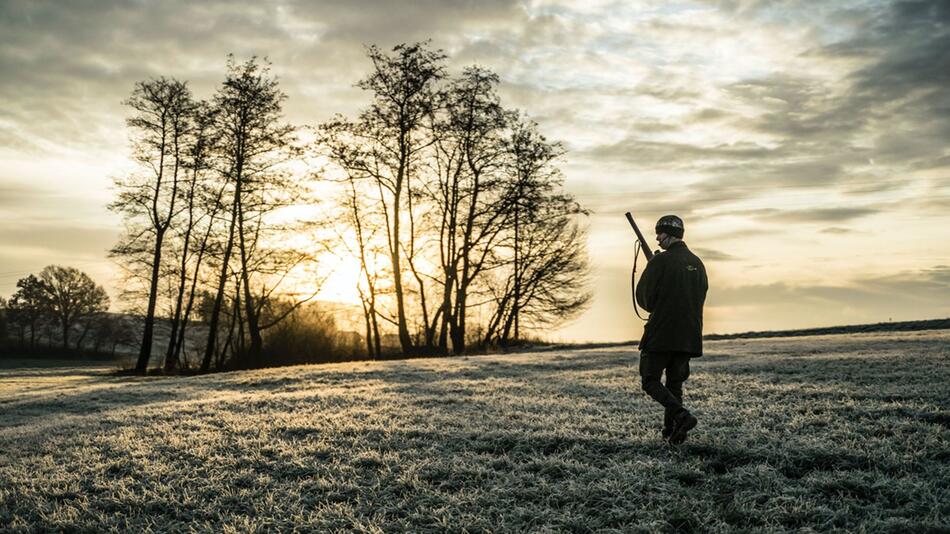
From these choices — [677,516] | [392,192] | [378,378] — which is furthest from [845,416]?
[392,192]

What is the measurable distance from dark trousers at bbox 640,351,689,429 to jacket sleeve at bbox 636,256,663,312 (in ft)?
1.91

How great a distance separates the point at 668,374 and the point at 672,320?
0.74m

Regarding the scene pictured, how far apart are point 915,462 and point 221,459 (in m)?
8.15

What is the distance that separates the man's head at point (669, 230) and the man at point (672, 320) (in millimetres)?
21

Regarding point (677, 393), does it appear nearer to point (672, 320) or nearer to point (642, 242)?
point (672, 320)

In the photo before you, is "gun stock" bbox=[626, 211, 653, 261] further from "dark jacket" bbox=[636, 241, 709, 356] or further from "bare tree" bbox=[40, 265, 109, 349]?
"bare tree" bbox=[40, 265, 109, 349]

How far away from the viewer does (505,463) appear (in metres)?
7.40

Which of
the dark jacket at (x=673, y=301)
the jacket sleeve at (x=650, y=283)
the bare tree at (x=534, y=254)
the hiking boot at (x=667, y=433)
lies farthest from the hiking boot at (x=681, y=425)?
the bare tree at (x=534, y=254)

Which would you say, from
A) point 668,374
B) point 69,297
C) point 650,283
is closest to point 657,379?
point 668,374

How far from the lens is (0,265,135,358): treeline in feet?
206

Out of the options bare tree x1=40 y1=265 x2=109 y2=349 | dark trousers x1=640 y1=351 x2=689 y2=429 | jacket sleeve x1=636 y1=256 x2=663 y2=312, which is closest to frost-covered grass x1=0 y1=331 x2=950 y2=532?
dark trousers x1=640 y1=351 x2=689 y2=429

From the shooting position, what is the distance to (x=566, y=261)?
38.1 meters

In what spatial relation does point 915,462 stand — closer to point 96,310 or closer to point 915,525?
point 915,525

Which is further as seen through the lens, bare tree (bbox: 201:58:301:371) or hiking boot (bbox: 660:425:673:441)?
bare tree (bbox: 201:58:301:371)
